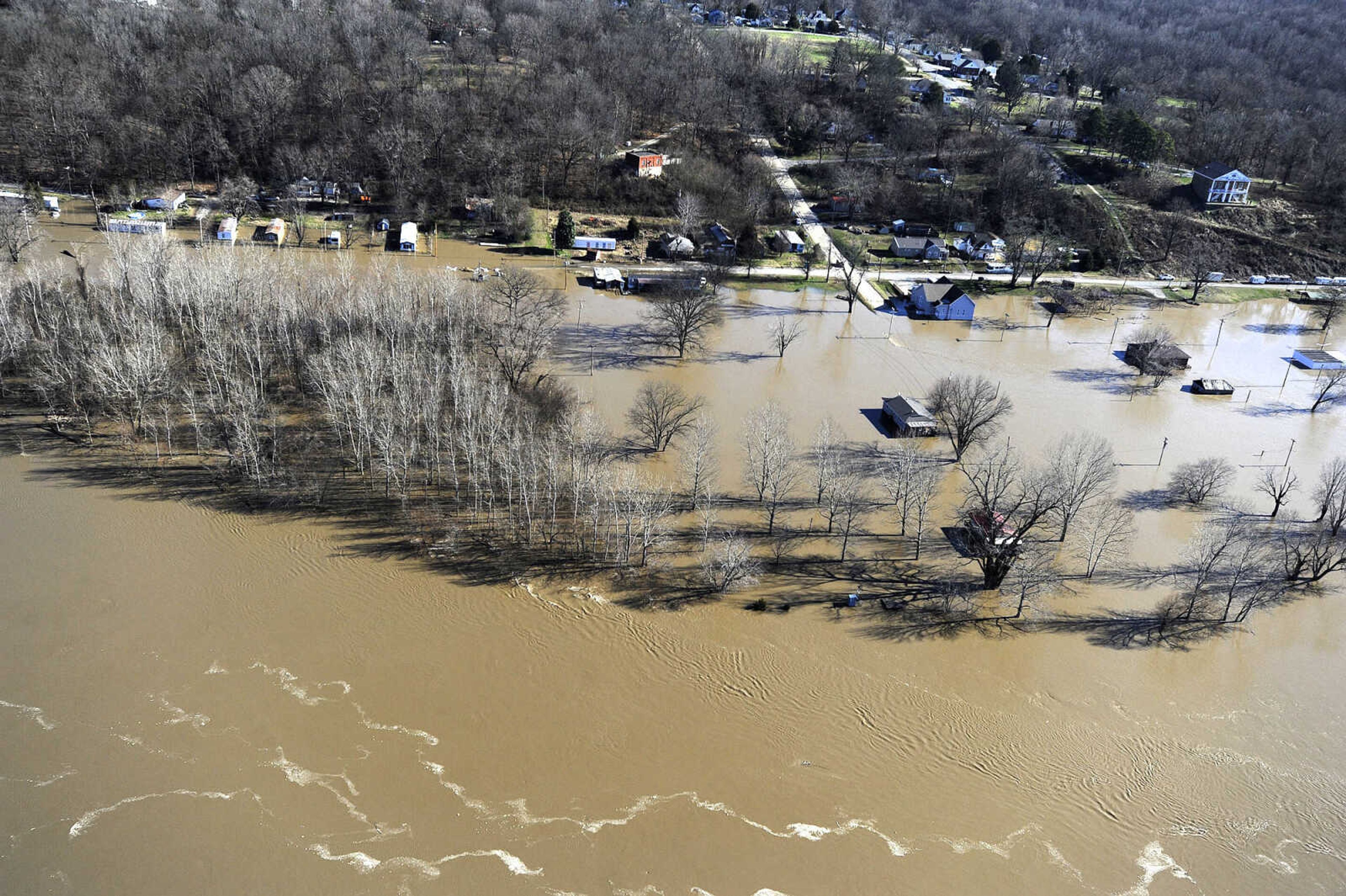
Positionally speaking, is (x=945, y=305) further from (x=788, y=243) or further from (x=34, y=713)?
(x=34, y=713)

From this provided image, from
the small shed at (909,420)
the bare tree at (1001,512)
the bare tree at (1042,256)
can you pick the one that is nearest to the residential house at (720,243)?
the bare tree at (1042,256)

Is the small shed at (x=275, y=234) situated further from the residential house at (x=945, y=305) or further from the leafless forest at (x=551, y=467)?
the residential house at (x=945, y=305)

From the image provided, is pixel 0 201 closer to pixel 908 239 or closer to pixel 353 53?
pixel 353 53

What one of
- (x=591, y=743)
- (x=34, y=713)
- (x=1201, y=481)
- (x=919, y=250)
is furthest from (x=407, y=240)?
(x=1201, y=481)

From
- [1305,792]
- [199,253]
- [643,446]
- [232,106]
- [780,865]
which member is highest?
[232,106]

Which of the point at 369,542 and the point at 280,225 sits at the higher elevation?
the point at 280,225

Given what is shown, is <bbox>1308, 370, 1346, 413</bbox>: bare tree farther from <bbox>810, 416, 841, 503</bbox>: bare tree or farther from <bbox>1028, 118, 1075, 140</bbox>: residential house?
<bbox>1028, 118, 1075, 140</bbox>: residential house

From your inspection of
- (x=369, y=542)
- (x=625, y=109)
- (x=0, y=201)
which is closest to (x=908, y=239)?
Result: (x=625, y=109)
